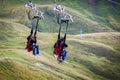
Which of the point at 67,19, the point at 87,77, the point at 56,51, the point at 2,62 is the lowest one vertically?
the point at 87,77

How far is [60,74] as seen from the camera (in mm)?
172875

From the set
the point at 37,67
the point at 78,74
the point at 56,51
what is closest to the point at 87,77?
the point at 78,74

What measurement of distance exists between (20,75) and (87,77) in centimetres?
4632

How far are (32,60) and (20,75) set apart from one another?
2709 centimetres

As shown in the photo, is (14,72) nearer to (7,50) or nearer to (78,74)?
(7,50)

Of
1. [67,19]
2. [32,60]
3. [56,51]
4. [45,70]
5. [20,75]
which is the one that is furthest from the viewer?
[32,60]

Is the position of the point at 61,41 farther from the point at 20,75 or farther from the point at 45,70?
the point at 45,70

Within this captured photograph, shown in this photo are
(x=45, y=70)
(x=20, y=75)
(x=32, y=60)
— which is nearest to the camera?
(x=20, y=75)

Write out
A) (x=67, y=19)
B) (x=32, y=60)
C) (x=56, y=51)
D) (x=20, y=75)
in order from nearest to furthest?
(x=67, y=19)
(x=56, y=51)
(x=20, y=75)
(x=32, y=60)

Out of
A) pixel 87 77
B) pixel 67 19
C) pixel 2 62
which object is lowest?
pixel 87 77

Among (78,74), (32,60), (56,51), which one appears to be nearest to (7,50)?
(32,60)

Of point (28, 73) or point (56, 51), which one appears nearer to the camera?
point (56, 51)

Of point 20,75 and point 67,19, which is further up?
point 67,19

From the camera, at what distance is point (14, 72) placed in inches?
6166
